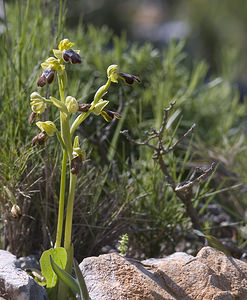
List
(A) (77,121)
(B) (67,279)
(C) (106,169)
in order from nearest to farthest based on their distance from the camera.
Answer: (B) (67,279) → (A) (77,121) → (C) (106,169)

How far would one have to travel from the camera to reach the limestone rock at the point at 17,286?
1.20 m

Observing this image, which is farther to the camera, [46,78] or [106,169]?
[106,169]

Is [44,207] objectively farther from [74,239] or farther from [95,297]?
[95,297]

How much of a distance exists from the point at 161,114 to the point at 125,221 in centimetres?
55

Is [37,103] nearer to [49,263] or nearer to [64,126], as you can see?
[64,126]

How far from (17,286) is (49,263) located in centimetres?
10

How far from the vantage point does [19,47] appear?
1917 mm

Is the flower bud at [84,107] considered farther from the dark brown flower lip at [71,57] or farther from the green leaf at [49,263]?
the green leaf at [49,263]

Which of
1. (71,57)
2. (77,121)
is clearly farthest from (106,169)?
(71,57)

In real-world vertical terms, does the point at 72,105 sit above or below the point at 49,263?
above

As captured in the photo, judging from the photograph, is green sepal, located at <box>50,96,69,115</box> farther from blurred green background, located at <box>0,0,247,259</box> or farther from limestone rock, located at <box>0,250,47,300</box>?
limestone rock, located at <box>0,250,47,300</box>

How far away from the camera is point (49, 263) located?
1273 mm

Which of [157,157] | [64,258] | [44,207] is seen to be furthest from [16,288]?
[157,157]

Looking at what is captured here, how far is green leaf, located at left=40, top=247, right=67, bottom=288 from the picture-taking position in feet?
4.11
